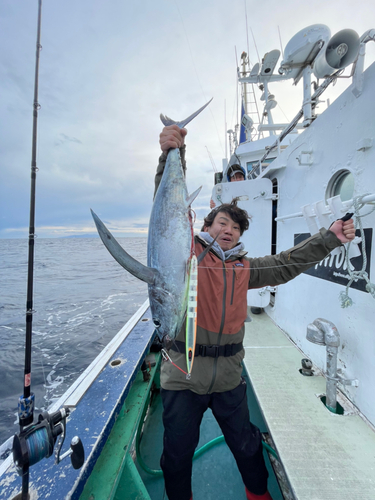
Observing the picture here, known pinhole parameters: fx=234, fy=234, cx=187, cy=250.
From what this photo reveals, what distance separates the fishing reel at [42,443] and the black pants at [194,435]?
60 centimetres

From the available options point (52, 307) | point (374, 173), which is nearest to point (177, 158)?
point (374, 173)

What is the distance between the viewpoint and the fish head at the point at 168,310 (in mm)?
1142

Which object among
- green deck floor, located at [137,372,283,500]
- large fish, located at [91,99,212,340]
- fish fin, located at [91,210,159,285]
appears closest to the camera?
fish fin, located at [91,210,159,285]

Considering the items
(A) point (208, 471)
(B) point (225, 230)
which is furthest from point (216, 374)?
(A) point (208, 471)

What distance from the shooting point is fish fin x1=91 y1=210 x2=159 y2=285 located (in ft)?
3.33

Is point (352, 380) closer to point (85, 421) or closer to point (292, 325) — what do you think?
point (292, 325)

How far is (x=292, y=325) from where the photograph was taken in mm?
3379

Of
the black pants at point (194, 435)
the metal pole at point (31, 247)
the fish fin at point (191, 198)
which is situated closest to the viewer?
the fish fin at point (191, 198)

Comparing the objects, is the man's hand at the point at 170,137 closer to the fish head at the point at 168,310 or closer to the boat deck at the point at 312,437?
the fish head at the point at 168,310

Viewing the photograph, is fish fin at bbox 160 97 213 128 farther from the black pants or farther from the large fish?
the black pants

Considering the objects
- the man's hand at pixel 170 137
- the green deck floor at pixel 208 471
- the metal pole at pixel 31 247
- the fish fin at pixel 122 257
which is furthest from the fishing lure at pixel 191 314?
the green deck floor at pixel 208 471

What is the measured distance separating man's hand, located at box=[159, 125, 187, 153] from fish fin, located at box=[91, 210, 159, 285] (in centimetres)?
70

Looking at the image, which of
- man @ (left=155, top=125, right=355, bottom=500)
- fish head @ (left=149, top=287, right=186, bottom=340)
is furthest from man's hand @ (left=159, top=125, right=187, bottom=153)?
fish head @ (left=149, top=287, right=186, bottom=340)

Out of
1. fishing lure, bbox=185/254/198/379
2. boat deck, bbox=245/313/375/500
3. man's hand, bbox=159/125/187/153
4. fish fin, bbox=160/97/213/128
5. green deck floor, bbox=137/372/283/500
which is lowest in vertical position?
green deck floor, bbox=137/372/283/500
